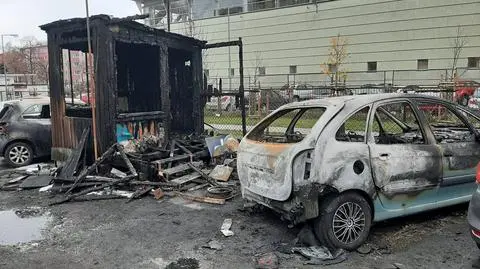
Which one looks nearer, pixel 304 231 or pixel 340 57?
pixel 304 231

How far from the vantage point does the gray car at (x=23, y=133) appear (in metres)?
10.6

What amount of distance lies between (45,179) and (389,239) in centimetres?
687

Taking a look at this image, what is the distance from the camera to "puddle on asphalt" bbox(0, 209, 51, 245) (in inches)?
216

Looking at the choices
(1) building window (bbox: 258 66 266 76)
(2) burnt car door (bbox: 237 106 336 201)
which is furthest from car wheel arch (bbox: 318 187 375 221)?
(1) building window (bbox: 258 66 266 76)

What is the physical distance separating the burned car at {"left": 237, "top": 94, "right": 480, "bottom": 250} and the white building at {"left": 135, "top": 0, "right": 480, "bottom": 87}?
24064 mm

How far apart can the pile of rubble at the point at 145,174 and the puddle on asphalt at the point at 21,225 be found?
71cm

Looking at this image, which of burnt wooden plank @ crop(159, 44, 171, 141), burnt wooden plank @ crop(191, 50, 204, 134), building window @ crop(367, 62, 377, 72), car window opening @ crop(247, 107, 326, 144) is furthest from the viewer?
building window @ crop(367, 62, 377, 72)

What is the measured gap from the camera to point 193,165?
339 inches

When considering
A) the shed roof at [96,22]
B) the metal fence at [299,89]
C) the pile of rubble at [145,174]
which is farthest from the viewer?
the metal fence at [299,89]

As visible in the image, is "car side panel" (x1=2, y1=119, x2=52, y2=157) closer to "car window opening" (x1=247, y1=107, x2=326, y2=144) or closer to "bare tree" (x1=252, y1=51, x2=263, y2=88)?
"car window opening" (x1=247, y1=107, x2=326, y2=144)

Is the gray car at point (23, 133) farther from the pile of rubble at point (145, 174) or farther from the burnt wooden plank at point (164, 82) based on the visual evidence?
the burnt wooden plank at point (164, 82)

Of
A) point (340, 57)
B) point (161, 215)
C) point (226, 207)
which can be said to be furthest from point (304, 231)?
point (340, 57)

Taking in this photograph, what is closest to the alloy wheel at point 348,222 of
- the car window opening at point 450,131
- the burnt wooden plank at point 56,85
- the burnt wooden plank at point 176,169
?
the car window opening at point 450,131

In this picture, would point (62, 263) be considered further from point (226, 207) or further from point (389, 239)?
point (389, 239)
